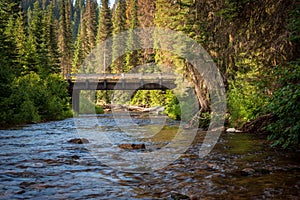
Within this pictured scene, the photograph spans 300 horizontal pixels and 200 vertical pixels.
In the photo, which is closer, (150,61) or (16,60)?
(16,60)

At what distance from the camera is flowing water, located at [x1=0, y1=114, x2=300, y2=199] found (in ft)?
18.9

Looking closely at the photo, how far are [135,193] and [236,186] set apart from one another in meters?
1.81

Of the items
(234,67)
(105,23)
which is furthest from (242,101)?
(105,23)

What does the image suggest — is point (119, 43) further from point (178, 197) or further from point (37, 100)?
point (178, 197)

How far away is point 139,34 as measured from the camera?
60031mm

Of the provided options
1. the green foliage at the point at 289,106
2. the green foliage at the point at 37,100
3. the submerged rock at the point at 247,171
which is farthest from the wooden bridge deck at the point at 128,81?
the submerged rock at the point at 247,171

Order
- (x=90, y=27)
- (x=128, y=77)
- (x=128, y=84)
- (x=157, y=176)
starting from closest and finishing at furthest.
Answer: (x=157, y=176) < (x=128, y=77) < (x=128, y=84) < (x=90, y=27)

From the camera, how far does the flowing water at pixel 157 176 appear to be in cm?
575

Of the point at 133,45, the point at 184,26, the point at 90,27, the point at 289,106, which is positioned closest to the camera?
the point at 289,106

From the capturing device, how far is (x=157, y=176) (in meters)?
7.15

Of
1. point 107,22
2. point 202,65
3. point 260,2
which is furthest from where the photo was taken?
point 107,22

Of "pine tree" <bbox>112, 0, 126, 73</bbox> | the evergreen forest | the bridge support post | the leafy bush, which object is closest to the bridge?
the evergreen forest

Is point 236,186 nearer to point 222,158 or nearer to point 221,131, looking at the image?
point 222,158

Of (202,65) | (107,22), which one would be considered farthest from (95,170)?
(107,22)
